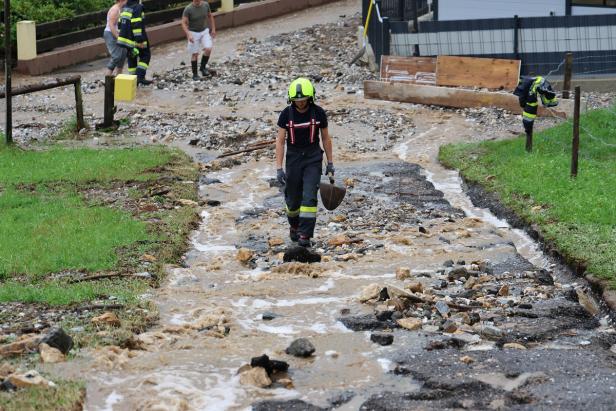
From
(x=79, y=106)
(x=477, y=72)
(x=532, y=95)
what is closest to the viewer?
(x=532, y=95)

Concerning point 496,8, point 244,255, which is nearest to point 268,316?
point 244,255

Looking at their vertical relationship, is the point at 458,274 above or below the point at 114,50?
below


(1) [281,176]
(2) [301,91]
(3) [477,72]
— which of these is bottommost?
(1) [281,176]

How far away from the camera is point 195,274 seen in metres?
13.2

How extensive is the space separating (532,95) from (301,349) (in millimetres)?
9040

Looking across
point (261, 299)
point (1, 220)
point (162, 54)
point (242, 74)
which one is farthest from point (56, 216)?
point (162, 54)

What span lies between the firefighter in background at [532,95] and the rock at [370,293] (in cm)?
682

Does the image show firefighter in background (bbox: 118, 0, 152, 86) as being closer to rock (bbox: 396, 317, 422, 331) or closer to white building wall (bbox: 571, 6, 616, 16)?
white building wall (bbox: 571, 6, 616, 16)

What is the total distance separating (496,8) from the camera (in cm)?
2758

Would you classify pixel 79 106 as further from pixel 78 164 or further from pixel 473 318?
pixel 473 318

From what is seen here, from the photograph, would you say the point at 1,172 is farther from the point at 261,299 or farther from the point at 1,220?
the point at 261,299

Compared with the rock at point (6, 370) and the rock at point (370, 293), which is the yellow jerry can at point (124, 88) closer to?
the rock at point (370, 293)

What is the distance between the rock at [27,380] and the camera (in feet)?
28.7

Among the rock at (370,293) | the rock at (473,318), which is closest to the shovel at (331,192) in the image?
the rock at (370,293)
